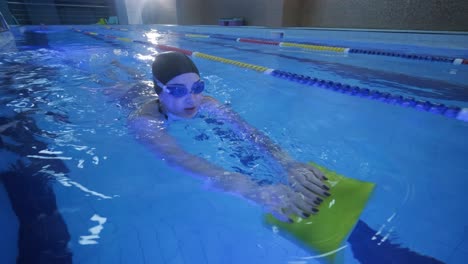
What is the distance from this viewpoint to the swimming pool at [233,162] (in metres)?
1.36

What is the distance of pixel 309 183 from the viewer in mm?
1541

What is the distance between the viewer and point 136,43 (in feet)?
32.1

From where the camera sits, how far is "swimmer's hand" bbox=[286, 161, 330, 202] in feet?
4.93

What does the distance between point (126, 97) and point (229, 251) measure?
9.22 feet

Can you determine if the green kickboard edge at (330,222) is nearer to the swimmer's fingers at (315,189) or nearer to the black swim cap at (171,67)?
the swimmer's fingers at (315,189)

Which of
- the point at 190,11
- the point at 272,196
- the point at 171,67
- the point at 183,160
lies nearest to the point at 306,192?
the point at 272,196

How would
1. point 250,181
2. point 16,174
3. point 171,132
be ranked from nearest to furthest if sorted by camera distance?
point 250,181 → point 16,174 → point 171,132

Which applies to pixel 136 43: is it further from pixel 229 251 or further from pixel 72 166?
pixel 229 251

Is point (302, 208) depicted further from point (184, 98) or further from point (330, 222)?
point (184, 98)

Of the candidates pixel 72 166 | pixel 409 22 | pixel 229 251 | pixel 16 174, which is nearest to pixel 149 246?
pixel 229 251

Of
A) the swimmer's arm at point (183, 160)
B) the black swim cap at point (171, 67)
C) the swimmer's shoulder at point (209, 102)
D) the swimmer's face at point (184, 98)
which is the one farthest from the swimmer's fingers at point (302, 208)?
the swimmer's shoulder at point (209, 102)

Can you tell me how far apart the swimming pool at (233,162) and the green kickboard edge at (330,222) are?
0.16 ft

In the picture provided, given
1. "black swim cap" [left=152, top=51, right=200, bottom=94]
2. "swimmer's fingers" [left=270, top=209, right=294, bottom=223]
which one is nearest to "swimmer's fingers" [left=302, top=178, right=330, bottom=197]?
"swimmer's fingers" [left=270, top=209, right=294, bottom=223]

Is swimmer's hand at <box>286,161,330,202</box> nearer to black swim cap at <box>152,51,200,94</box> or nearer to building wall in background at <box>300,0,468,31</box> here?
black swim cap at <box>152,51,200,94</box>
